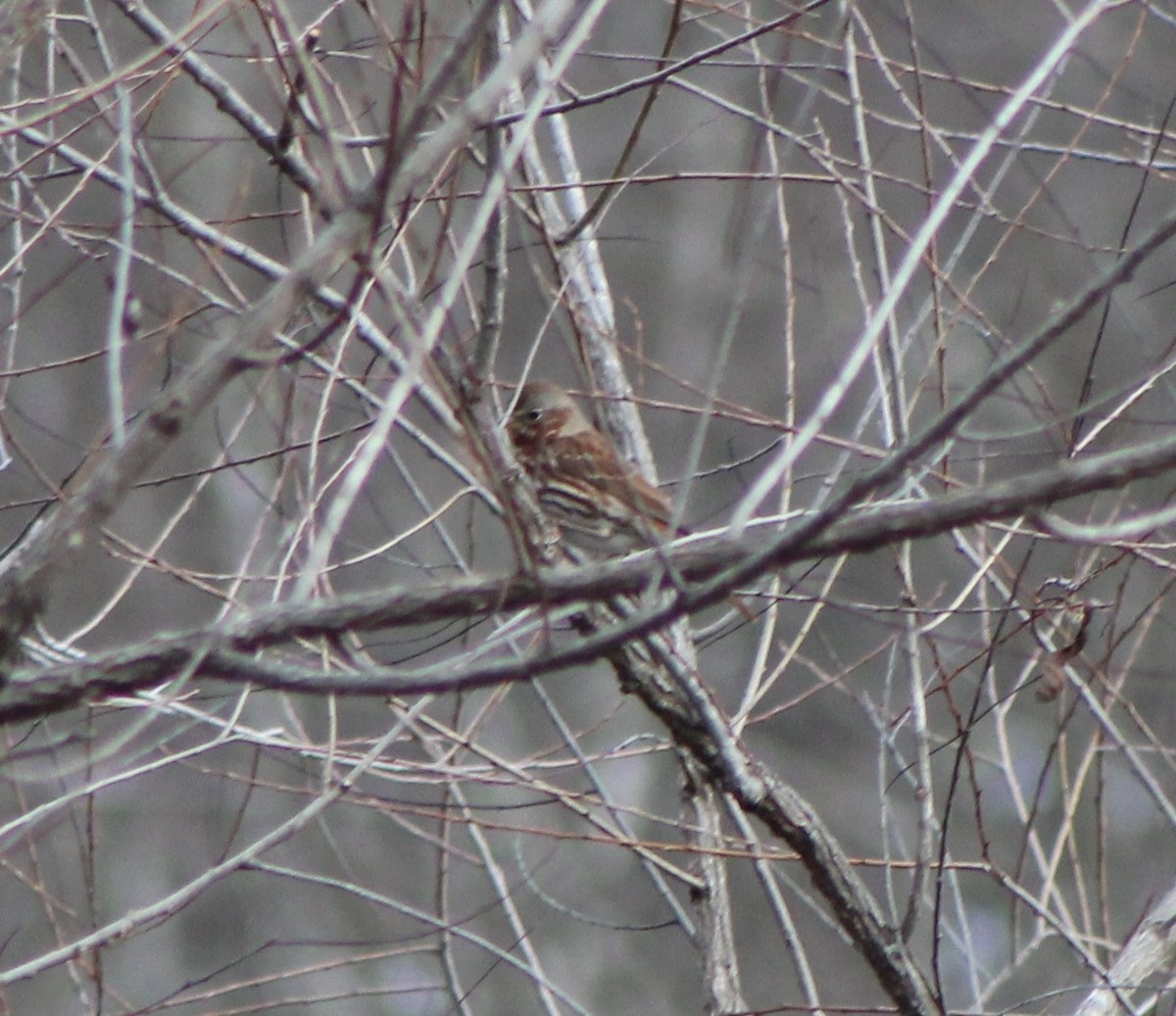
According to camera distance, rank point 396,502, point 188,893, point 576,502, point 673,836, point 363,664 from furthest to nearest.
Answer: point 396,502 → point 673,836 → point 576,502 → point 363,664 → point 188,893

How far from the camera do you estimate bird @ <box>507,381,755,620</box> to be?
520 centimetres

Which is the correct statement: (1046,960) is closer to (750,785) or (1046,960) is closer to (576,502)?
(576,502)

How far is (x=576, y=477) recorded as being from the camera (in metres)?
5.57

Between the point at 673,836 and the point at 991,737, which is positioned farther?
the point at 991,737

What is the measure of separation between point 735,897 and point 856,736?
4.84ft

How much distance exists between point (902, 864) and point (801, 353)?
957cm

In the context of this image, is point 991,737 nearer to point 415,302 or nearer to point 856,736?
point 856,736

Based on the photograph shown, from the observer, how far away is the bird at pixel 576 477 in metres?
5.20

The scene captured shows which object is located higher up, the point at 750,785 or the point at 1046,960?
the point at 750,785

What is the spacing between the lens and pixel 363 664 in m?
3.77

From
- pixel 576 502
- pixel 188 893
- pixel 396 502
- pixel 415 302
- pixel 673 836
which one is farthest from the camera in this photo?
pixel 396 502

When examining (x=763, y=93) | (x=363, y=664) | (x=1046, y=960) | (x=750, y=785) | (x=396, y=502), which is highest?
(x=396, y=502)

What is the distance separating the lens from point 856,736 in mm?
12867

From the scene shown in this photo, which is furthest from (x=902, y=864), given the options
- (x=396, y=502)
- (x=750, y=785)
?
(x=396, y=502)
